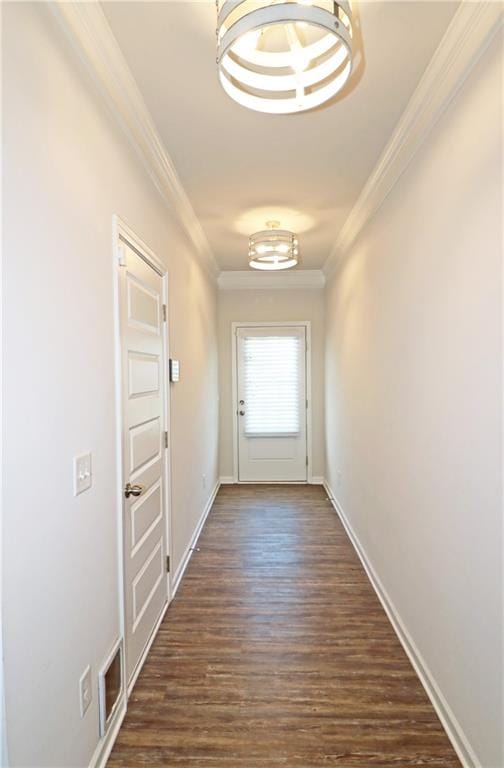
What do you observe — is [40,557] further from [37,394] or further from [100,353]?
[100,353]

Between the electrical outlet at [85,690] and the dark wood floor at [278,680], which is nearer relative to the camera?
the electrical outlet at [85,690]

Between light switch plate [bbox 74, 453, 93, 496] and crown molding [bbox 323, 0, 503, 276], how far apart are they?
1.95 meters

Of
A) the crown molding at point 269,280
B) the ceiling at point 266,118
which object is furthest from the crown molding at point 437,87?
the crown molding at point 269,280

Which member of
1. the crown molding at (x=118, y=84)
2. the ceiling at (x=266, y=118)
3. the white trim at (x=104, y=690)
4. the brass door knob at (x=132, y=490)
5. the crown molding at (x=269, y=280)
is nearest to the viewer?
the crown molding at (x=118, y=84)

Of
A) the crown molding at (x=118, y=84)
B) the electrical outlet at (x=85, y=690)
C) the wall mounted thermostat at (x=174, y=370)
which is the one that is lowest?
the electrical outlet at (x=85, y=690)

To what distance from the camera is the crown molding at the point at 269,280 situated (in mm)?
4910

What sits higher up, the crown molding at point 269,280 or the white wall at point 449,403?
the crown molding at point 269,280

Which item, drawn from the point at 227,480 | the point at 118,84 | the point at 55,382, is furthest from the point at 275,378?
the point at 55,382

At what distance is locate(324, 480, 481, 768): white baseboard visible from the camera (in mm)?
1483

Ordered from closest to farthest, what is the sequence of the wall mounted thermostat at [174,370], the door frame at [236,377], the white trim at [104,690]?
1. the white trim at [104,690]
2. the wall mounted thermostat at [174,370]
3. the door frame at [236,377]

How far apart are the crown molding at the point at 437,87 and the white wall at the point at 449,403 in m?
0.05

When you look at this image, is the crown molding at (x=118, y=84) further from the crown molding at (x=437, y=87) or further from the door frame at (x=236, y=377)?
the door frame at (x=236, y=377)

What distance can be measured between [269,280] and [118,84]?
139 inches

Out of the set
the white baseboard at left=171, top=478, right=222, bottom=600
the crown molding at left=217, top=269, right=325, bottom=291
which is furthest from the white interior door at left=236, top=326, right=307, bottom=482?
the white baseboard at left=171, top=478, right=222, bottom=600
